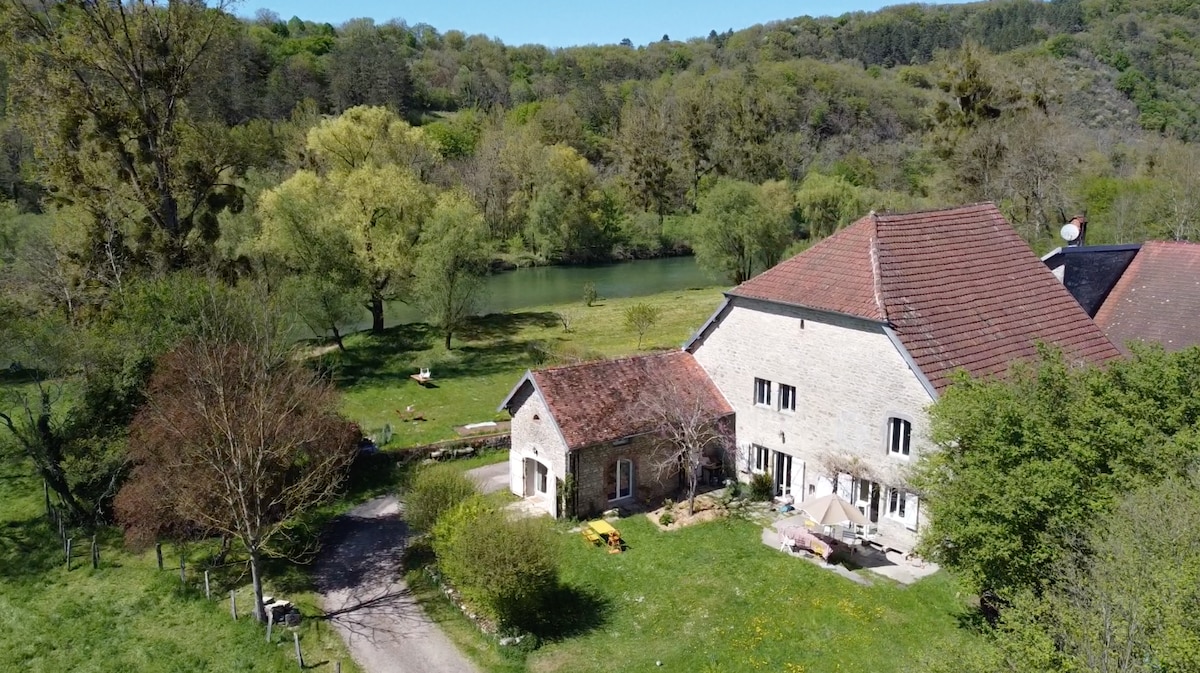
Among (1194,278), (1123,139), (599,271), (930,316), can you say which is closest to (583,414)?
(930,316)

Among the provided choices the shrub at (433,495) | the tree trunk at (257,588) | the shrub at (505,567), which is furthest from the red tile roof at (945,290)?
the tree trunk at (257,588)

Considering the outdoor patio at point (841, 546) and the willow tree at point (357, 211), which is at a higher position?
the willow tree at point (357, 211)

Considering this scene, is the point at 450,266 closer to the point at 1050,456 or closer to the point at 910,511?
the point at 910,511

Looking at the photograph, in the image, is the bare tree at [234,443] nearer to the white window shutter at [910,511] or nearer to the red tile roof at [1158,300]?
the white window shutter at [910,511]

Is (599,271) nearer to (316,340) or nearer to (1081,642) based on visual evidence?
(316,340)

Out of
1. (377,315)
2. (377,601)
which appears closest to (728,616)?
(377,601)

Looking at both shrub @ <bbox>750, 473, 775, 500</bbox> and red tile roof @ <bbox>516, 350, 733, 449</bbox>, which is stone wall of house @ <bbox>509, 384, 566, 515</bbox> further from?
shrub @ <bbox>750, 473, 775, 500</bbox>
